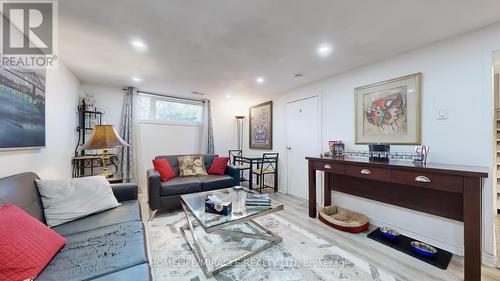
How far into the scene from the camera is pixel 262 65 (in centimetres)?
253

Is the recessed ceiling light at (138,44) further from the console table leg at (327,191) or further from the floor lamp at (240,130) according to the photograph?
the floor lamp at (240,130)

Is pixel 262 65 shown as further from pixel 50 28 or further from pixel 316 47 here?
pixel 50 28

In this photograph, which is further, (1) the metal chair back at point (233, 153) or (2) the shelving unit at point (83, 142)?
(1) the metal chair back at point (233, 153)

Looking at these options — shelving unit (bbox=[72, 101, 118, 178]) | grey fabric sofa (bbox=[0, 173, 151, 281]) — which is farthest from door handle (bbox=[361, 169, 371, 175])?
shelving unit (bbox=[72, 101, 118, 178])

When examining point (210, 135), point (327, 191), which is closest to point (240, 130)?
point (210, 135)

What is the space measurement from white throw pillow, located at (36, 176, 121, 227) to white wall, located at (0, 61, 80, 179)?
0.29 m

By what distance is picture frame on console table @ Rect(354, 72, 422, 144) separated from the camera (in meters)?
2.11

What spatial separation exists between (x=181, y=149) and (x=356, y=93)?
11.7ft

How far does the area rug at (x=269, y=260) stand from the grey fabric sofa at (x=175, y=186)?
0.46 metres

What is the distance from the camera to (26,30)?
168 centimetres

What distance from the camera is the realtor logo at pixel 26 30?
1.43 metres

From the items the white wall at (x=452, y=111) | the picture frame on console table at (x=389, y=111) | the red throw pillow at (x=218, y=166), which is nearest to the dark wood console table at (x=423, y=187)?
the white wall at (x=452, y=111)

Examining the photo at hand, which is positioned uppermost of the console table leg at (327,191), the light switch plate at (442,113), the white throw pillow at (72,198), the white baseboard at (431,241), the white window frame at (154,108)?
the white window frame at (154,108)

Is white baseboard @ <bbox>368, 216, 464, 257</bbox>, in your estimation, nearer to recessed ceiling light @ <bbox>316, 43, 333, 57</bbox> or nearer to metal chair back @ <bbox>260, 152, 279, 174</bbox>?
metal chair back @ <bbox>260, 152, 279, 174</bbox>
